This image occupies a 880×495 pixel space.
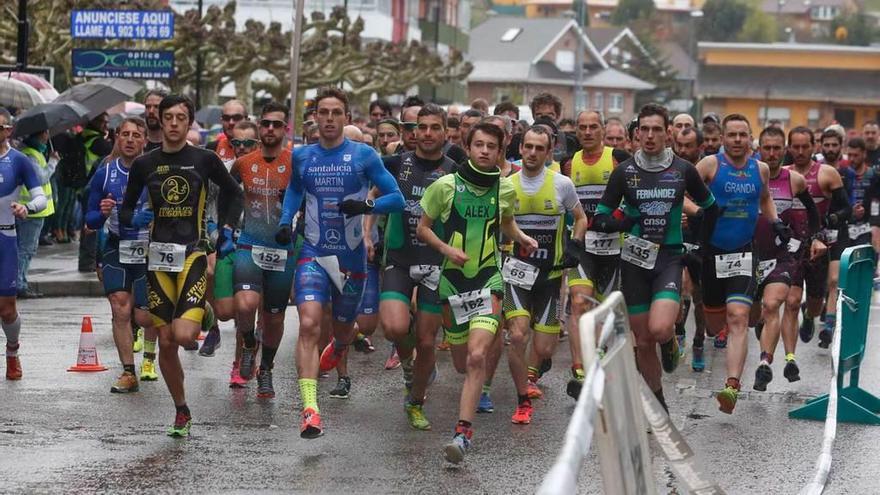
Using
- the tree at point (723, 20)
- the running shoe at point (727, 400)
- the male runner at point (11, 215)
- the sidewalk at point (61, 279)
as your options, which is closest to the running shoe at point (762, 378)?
the running shoe at point (727, 400)

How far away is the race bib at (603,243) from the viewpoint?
38.0 ft

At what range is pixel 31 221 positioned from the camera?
54.1 feet

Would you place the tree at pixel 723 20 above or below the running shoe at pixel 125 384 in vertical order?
above

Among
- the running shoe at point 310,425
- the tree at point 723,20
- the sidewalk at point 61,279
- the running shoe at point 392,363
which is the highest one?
the tree at point 723,20

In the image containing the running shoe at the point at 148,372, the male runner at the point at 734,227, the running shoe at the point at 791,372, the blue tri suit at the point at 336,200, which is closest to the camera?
the blue tri suit at the point at 336,200

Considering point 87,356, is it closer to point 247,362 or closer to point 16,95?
point 247,362

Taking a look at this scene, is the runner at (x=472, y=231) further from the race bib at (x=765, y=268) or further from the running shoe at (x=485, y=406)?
the race bib at (x=765, y=268)

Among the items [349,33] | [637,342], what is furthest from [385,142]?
[349,33]

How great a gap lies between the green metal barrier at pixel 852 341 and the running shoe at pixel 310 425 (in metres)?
3.44

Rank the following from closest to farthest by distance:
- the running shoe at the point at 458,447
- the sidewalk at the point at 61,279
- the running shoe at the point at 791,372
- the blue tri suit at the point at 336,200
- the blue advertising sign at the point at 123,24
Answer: the running shoe at the point at 458,447
the blue tri suit at the point at 336,200
the running shoe at the point at 791,372
the sidewalk at the point at 61,279
the blue advertising sign at the point at 123,24

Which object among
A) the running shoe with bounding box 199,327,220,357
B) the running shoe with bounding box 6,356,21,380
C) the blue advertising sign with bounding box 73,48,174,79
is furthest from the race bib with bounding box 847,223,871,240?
the blue advertising sign with bounding box 73,48,174,79

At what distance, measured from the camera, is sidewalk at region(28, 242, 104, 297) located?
62.0 ft

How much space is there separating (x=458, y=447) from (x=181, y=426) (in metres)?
1.74

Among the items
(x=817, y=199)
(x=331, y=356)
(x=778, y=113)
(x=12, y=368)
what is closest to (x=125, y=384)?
(x=12, y=368)
